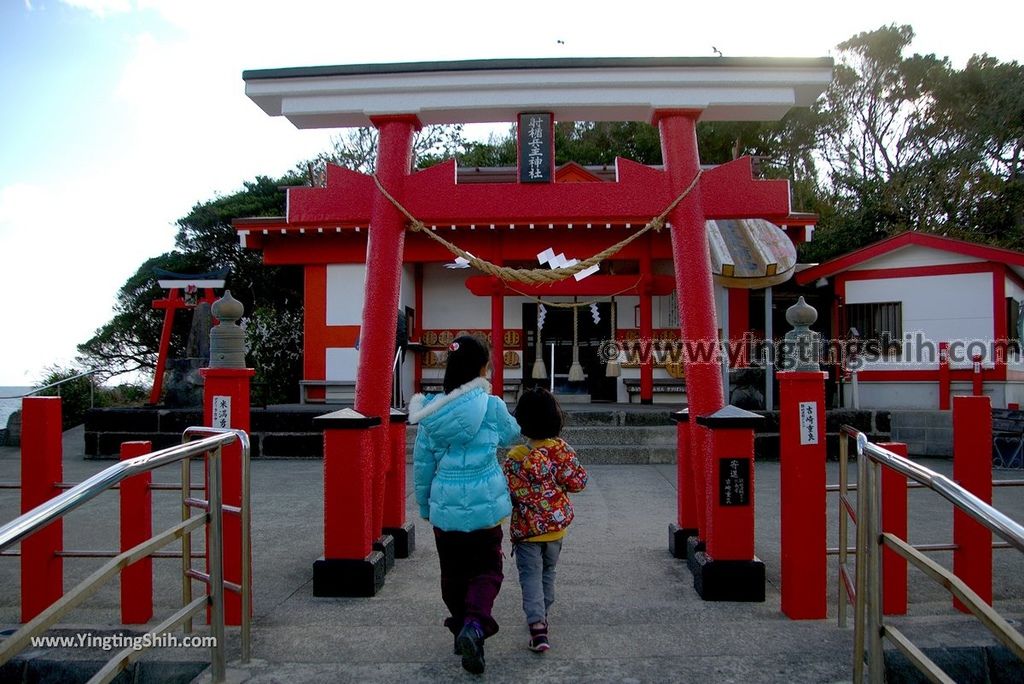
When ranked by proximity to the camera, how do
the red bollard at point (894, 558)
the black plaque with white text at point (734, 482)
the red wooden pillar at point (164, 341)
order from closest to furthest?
the red bollard at point (894, 558)
the black plaque with white text at point (734, 482)
the red wooden pillar at point (164, 341)

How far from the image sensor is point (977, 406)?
3.99m

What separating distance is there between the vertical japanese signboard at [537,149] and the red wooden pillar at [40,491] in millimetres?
3279

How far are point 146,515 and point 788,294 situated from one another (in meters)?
13.1

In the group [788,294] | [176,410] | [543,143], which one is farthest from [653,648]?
[788,294]

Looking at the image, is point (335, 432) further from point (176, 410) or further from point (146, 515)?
point (176, 410)

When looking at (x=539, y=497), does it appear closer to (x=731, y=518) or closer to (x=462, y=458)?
(x=462, y=458)

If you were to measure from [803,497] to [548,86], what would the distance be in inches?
126

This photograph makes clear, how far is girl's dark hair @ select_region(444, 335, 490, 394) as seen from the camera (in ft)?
11.6

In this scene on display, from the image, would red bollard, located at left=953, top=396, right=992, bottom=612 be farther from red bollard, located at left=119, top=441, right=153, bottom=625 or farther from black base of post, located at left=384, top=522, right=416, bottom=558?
red bollard, located at left=119, top=441, right=153, bottom=625

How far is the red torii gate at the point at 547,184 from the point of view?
193 inches

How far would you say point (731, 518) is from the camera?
4340 millimetres

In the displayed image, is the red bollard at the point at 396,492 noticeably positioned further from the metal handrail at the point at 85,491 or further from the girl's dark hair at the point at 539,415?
the metal handrail at the point at 85,491

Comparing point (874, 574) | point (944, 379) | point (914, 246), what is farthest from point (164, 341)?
point (944, 379)

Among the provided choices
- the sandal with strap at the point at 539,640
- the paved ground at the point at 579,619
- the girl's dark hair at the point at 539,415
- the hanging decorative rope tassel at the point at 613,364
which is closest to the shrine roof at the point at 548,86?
the girl's dark hair at the point at 539,415
